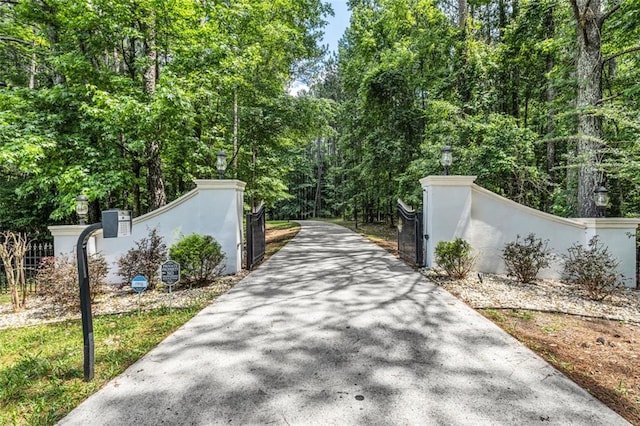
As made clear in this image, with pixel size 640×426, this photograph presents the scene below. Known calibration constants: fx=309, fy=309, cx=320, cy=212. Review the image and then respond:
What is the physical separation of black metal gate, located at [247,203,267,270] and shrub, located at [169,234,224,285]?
877 millimetres

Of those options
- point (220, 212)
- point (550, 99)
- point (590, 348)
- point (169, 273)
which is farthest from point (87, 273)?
point (550, 99)

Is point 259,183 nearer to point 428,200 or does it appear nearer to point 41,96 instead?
point 41,96

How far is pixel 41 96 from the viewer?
681cm

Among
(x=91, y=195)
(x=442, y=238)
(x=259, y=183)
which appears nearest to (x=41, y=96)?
(x=91, y=195)

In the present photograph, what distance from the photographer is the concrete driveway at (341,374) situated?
→ 2129 millimetres

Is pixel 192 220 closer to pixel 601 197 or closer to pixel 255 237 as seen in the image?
pixel 255 237

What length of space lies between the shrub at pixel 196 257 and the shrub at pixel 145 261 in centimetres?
33

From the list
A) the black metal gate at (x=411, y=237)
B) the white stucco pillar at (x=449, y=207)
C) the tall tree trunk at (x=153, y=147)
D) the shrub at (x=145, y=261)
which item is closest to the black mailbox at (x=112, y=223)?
the shrub at (x=145, y=261)

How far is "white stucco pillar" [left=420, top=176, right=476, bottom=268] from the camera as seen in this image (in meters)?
6.36

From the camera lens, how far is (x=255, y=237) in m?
7.11

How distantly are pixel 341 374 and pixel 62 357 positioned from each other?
2.77m

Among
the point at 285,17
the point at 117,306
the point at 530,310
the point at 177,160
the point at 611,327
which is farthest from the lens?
the point at 285,17

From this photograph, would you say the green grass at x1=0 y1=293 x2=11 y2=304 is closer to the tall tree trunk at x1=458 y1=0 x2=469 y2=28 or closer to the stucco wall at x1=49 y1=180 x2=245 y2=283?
the stucco wall at x1=49 y1=180 x2=245 y2=283

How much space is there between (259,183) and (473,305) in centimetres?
1046
